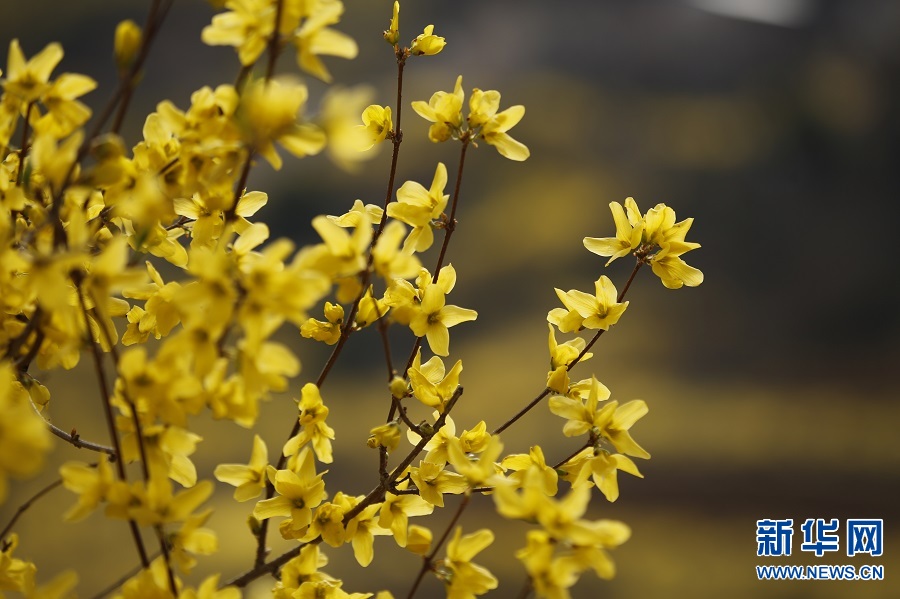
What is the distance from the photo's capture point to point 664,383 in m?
2.03

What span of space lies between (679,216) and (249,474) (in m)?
1.73

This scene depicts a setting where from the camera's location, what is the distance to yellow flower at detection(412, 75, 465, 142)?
21.3 inches

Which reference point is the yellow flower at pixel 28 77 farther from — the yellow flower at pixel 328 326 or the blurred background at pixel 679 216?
the blurred background at pixel 679 216

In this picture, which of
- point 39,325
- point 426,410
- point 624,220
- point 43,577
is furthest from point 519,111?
point 43,577

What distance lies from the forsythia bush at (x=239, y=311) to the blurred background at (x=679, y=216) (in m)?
1.34

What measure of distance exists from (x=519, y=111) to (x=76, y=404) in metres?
1.78

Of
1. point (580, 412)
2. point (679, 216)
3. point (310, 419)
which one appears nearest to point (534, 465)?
point (580, 412)

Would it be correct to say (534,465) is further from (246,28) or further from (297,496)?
(246,28)

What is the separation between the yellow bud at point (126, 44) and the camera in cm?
41

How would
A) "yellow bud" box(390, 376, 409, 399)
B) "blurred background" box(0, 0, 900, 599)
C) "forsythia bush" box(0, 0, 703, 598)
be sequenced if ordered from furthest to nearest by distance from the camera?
"blurred background" box(0, 0, 900, 599)
"yellow bud" box(390, 376, 409, 399)
"forsythia bush" box(0, 0, 703, 598)

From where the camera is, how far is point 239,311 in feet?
1.22

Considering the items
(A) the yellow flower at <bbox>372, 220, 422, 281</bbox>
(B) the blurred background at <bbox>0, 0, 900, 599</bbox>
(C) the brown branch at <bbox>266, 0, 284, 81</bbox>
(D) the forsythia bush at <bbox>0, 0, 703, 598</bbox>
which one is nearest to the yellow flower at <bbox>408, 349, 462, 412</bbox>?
(D) the forsythia bush at <bbox>0, 0, 703, 598</bbox>

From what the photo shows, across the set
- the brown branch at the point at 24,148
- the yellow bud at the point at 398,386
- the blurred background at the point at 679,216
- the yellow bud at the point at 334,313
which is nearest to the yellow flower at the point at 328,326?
the yellow bud at the point at 334,313

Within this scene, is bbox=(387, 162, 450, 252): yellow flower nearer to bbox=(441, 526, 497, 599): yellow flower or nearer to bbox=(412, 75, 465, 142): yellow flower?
bbox=(412, 75, 465, 142): yellow flower
